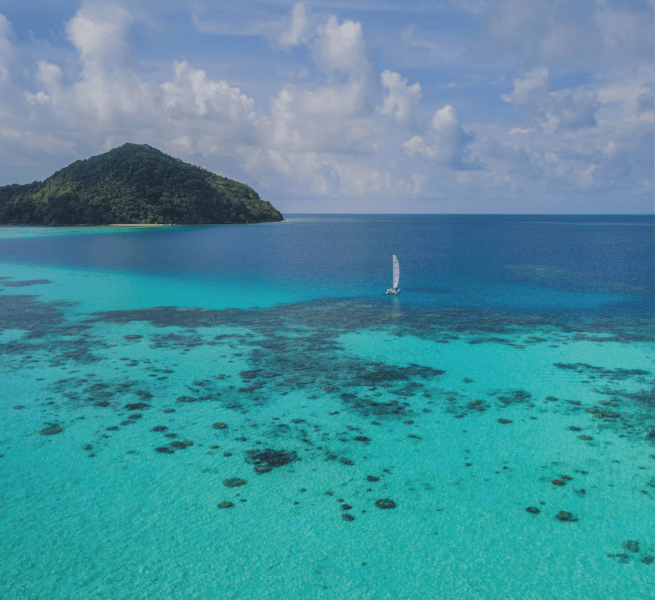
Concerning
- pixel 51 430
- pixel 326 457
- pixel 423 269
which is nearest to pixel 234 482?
pixel 326 457

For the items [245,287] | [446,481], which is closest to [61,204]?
[245,287]

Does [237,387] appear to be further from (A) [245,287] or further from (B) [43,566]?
(A) [245,287]

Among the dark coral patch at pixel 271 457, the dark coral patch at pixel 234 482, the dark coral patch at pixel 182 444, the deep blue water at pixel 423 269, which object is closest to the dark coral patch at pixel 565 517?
the dark coral patch at pixel 271 457

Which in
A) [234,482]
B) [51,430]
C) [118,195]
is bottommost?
[234,482]

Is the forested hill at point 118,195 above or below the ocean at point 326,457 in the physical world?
above

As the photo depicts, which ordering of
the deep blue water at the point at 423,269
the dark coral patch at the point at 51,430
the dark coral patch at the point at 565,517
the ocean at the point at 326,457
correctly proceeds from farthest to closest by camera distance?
the deep blue water at the point at 423,269 → the dark coral patch at the point at 51,430 → the dark coral patch at the point at 565,517 → the ocean at the point at 326,457

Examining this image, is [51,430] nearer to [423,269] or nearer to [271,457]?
[271,457]

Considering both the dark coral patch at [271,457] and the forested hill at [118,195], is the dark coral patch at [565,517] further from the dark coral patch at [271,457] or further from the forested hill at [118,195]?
the forested hill at [118,195]
